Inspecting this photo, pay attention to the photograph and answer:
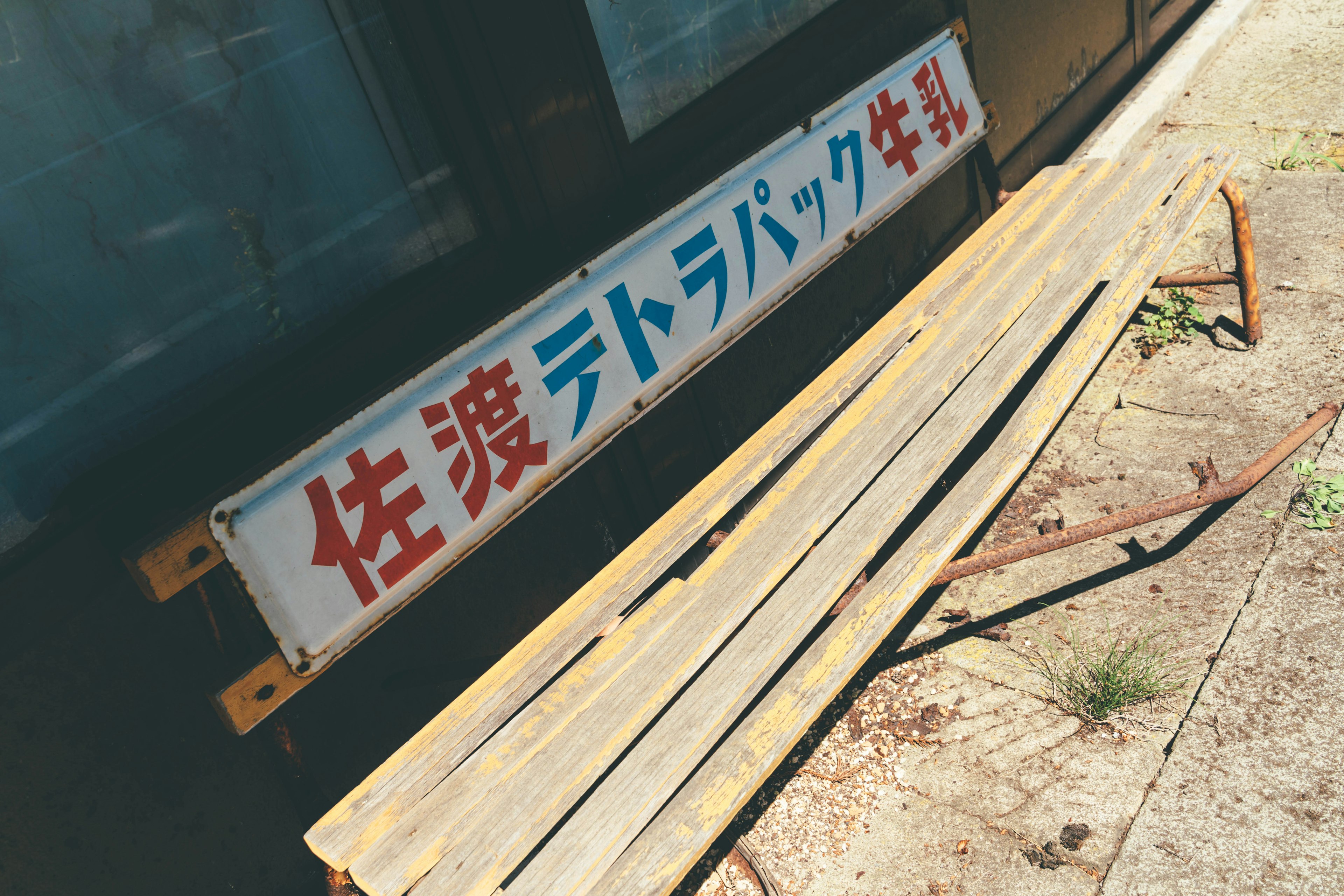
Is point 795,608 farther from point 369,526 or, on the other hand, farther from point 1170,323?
point 1170,323

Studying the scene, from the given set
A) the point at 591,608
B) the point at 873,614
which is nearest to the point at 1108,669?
the point at 873,614

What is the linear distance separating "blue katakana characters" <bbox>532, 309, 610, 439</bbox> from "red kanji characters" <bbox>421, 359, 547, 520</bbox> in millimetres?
96

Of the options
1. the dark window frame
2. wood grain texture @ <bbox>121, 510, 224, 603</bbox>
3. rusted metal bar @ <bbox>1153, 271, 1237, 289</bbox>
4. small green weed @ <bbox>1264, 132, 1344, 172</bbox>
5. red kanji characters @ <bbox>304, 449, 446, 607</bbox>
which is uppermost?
the dark window frame

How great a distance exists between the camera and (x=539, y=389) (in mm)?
2156

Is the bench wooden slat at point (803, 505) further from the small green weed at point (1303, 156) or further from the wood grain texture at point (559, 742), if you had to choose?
the small green weed at point (1303, 156)

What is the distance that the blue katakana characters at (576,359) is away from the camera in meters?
2.17

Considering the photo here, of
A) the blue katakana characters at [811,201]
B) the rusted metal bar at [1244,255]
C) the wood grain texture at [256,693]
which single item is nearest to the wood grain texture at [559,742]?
the wood grain texture at [256,693]

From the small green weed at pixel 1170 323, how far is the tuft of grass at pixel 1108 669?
1414 mm

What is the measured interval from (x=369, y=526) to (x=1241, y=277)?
2.95 metres

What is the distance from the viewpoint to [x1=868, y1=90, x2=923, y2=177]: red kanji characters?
3.06 metres

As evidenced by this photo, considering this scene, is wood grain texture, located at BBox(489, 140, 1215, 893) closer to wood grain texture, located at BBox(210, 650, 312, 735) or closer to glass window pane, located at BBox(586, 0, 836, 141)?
wood grain texture, located at BBox(210, 650, 312, 735)

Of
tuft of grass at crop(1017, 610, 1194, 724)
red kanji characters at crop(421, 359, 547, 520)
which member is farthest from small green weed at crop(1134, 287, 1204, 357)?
red kanji characters at crop(421, 359, 547, 520)

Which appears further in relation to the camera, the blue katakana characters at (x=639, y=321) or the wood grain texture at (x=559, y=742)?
the blue katakana characters at (x=639, y=321)

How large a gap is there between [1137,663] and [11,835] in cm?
250
